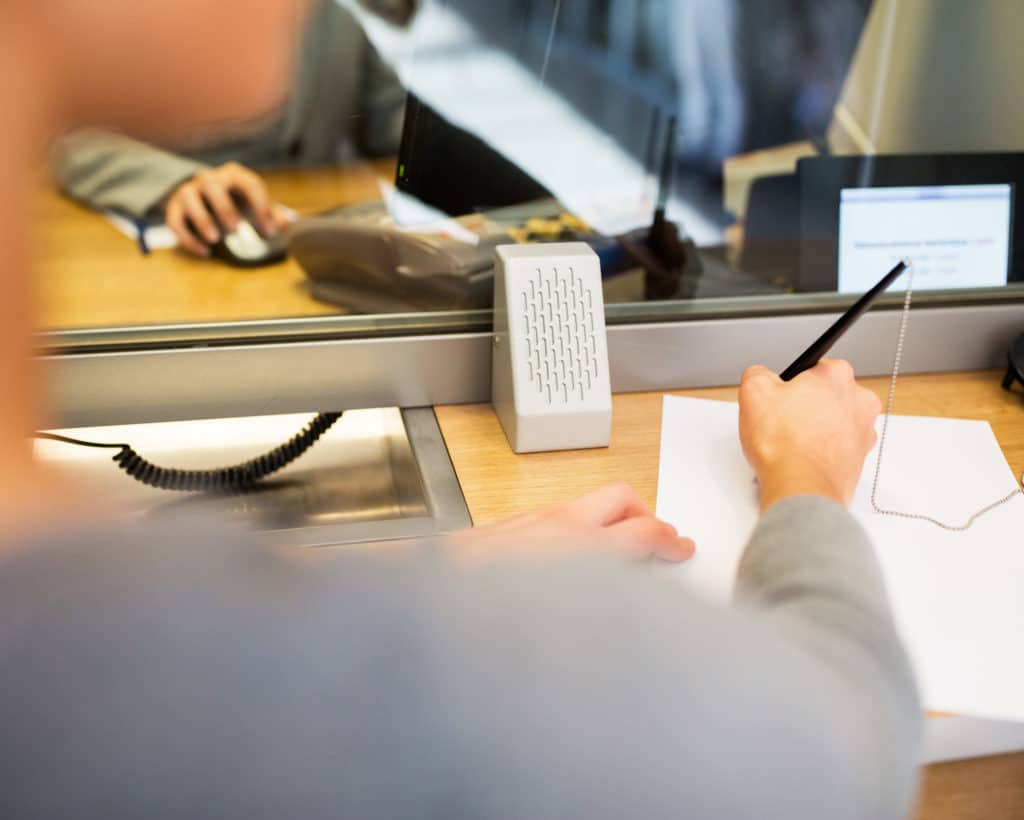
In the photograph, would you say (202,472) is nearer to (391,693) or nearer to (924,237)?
(391,693)

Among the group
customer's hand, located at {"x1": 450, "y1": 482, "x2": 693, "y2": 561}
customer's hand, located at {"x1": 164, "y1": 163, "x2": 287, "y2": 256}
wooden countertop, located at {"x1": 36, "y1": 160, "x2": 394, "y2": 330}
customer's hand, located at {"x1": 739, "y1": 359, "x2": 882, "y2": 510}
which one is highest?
customer's hand, located at {"x1": 164, "y1": 163, "x2": 287, "y2": 256}

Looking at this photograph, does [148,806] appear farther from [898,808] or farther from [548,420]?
[548,420]

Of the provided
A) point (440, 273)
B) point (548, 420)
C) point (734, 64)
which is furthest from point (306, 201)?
point (734, 64)

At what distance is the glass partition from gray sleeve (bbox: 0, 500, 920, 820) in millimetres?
409

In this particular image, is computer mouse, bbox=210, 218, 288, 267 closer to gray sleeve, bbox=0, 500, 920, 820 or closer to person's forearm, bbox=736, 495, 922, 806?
person's forearm, bbox=736, 495, 922, 806

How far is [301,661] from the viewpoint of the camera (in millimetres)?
285

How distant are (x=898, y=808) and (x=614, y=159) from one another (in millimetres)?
1186

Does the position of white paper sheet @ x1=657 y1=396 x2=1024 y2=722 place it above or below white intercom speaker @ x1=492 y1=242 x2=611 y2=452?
below

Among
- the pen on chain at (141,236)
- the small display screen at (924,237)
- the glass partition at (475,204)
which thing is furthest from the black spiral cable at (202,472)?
the small display screen at (924,237)

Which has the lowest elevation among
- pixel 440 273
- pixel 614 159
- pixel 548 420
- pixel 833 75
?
pixel 548 420

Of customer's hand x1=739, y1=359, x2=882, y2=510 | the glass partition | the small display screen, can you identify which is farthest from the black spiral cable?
the small display screen

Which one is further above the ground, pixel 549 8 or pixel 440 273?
pixel 549 8

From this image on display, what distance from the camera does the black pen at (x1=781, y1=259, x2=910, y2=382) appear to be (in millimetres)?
860

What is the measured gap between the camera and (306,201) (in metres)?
1.34
